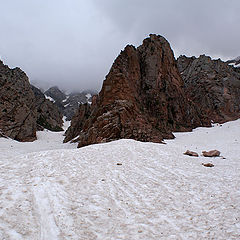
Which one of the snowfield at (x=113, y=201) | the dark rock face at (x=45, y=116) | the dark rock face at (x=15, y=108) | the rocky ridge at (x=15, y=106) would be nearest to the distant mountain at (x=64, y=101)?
the dark rock face at (x=45, y=116)

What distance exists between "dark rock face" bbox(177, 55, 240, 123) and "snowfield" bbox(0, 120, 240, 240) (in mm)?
39959

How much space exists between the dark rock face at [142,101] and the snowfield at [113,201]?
13.0 metres

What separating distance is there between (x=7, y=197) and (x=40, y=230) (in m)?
1.81

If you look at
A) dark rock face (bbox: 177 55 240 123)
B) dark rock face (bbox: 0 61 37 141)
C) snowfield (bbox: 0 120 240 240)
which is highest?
dark rock face (bbox: 177 55 240 123)

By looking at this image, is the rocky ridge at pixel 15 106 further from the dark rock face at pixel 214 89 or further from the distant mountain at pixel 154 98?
the dark rock face at pixel 214 89

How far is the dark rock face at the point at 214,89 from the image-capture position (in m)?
43.4

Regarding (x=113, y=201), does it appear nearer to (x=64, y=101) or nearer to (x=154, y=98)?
(x=154, y=98)

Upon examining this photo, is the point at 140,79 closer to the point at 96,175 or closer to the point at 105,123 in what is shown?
the point at 105,123

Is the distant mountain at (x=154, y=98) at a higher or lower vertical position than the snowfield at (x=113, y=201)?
higher

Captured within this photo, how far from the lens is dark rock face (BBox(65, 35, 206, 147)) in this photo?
21.9 meters

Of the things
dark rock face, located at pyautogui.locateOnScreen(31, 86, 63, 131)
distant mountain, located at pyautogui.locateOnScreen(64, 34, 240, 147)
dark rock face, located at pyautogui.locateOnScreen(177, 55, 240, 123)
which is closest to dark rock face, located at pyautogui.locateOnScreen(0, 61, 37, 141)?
distant mountain, located at pyautogui.locateOnScreen(64, 34, 240, 147)

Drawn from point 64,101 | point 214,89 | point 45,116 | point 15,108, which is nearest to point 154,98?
point 214,89

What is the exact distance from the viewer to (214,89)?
46.2m

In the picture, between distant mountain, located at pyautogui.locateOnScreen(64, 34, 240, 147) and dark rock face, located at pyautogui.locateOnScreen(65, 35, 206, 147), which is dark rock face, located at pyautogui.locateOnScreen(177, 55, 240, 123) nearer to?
distant mountain, located at pyautogui.locateOnScreen(64, 34, 240, 147)
